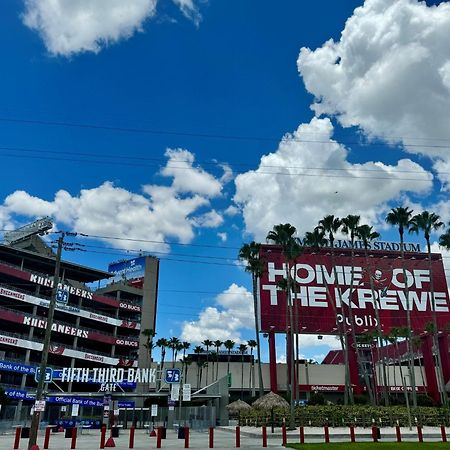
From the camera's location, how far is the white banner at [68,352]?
71831 millimetres

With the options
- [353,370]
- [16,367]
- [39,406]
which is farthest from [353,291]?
[39,406]

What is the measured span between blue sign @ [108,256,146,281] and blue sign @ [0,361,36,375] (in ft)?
96.7

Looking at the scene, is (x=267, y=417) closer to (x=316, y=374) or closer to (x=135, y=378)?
(x=135, y=378)

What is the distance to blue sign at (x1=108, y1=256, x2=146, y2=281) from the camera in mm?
99562

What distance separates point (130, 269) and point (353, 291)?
141 ft

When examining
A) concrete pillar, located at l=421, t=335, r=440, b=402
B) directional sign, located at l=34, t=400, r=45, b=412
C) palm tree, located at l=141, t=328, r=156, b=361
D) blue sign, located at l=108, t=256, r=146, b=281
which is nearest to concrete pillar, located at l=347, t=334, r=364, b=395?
concrete pillar, located at l=421, t=335, r=440, b=402

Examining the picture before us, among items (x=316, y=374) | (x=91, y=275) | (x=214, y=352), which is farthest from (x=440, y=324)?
(x=91, y=275)

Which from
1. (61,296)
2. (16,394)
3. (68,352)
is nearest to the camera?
(61,296)

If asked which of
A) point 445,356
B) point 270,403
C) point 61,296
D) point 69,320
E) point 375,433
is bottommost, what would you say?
point 375,433

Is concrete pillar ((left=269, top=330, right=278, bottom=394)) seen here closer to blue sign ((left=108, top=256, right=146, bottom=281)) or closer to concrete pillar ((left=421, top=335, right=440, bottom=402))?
concrete pillar ((left=421, top=335, right=440, bottom=402))

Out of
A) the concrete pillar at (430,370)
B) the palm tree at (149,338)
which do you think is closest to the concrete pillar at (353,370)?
the concrete pillar at (430,370)

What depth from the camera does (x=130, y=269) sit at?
332 feet

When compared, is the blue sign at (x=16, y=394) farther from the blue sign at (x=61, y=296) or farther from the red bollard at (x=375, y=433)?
the red bollard at (x=375, y=433)

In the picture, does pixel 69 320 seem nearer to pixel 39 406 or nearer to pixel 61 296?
pixel 61 296
